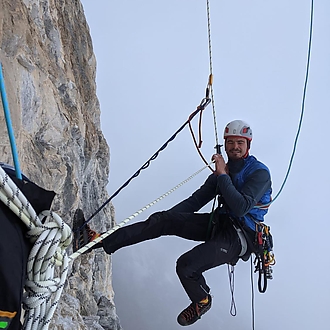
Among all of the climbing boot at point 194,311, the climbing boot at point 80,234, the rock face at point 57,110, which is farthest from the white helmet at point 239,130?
the rock face at point 57,110

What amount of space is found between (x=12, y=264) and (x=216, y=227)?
2.76m

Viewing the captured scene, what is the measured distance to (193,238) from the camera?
3721 millimetres

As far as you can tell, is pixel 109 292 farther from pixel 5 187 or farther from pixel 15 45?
pixel 5 187

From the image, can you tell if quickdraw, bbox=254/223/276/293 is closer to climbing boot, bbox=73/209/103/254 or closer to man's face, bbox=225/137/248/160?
man's face, bbox=225/137/248/160

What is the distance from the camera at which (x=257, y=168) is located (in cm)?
351

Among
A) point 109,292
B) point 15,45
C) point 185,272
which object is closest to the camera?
point 185,272

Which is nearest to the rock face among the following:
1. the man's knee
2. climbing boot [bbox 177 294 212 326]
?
climbing boot [bbox 177 294 212 326]

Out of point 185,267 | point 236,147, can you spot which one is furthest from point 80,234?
point 236,147

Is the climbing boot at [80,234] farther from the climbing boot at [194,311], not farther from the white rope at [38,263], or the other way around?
the white rope at [38,263]

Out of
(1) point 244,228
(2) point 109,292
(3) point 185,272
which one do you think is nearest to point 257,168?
(1) point 244,228

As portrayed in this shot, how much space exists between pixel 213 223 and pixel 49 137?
240 cm

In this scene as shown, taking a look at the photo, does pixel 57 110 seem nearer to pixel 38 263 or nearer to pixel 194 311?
pixel 194 311

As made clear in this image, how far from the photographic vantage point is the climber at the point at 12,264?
94 cm

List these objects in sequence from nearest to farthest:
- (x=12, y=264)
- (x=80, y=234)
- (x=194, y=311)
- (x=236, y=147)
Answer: (x=12, y=264), (x=80, y=234), (x=194, y=311), (x=236, y=147)
